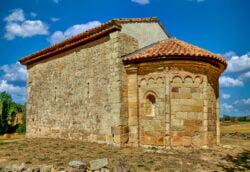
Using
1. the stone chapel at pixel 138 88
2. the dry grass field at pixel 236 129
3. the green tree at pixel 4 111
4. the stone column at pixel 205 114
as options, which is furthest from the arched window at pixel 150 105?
the green tree at pixel 4 111

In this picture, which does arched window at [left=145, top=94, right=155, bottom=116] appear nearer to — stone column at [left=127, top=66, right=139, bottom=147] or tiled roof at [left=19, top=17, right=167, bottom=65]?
stone column at [left=127, top=66, right=139, bottom=147]

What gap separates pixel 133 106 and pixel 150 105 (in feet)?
2.33

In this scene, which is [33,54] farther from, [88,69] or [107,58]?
[107,58]

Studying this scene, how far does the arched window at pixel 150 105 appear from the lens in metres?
8.60

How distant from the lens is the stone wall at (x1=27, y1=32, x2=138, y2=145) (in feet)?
29.6

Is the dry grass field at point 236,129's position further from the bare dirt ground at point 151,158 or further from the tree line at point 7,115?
the tree line at point 7,115

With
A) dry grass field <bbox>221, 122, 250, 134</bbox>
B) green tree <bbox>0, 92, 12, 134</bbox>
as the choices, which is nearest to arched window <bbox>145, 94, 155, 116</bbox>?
dry grass field <bbox>221, 122, 250, 134</bbox>

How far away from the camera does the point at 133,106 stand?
29.0 feet

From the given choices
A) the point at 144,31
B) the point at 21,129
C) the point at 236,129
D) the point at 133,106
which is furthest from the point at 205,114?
the point at 21,129

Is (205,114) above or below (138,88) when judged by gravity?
below

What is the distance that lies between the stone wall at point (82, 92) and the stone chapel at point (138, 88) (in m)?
0.04

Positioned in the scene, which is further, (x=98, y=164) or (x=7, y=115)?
(x=7, y=115)

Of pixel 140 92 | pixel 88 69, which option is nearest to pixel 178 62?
pixel 140 92

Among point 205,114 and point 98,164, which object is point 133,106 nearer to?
point 205,114
